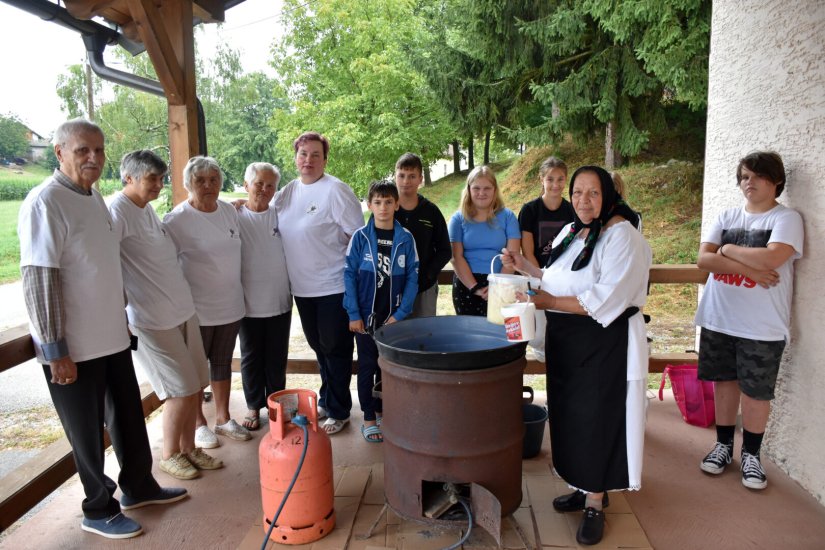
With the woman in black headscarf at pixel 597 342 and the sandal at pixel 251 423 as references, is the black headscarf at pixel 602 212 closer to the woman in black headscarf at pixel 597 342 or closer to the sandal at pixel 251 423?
the woman in black headscarf at pixel 597 342

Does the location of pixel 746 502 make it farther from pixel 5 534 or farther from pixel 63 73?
pixel 63 73

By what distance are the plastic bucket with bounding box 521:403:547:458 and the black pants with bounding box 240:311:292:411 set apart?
5.22 feet

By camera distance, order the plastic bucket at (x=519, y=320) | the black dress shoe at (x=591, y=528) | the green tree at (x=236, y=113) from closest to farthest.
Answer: the plastic bucket at (x=519, y=320), the black dress shoe at (x=591, y=528), the green tree at (x=236, y=113)

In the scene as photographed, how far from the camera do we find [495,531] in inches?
89.0

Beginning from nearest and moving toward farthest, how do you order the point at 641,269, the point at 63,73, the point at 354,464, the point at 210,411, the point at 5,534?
1. the point at 641,269
2. the point at 5,534
3. the point at 354,464
4. the point at 210,411
5. the point at 63,73

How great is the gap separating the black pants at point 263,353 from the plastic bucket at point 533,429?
1592 millimetres

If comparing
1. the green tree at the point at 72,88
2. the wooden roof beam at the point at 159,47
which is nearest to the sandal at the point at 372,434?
the wooden roof beam at the point at 159,47

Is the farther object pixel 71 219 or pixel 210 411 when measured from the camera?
pixel 210 411

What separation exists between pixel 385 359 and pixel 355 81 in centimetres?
1447

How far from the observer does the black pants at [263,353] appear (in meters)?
3.56

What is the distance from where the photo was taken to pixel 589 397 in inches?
92.8

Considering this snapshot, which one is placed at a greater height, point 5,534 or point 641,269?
point 641,269

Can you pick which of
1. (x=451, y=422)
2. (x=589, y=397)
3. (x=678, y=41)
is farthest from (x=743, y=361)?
(x=678, y=41)

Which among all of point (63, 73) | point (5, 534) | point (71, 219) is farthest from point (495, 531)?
point (63, 73)
